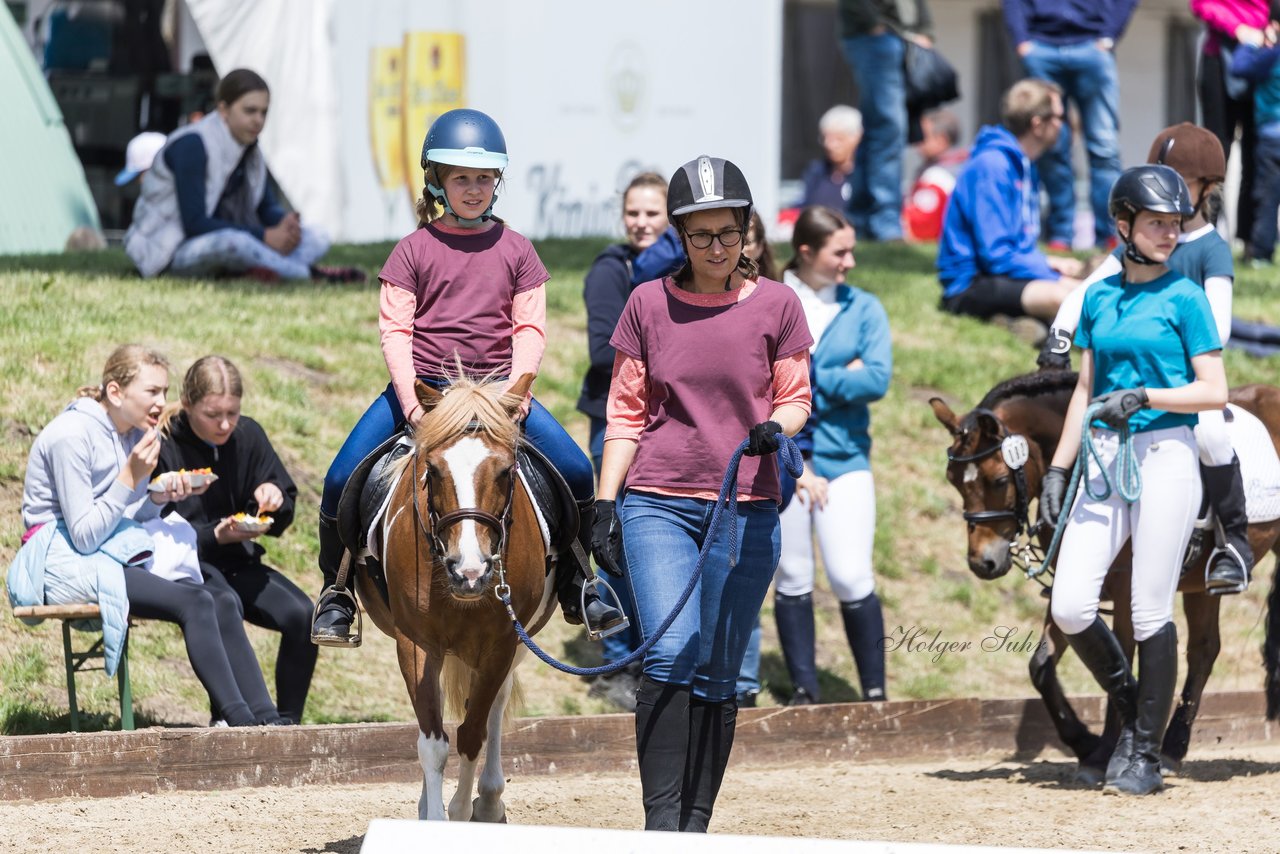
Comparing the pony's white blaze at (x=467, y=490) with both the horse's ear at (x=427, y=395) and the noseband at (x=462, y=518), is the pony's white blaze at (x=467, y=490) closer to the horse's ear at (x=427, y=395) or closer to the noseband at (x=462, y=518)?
the noseband at (x=462, y=518)

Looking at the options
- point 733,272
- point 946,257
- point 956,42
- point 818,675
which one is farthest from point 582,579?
point 956,42

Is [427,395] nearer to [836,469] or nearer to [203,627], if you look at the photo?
[203,627]

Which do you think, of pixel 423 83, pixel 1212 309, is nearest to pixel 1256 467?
pixel 1212 309

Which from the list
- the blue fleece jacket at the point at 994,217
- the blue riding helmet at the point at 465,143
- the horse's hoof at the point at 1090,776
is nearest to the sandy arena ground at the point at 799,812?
the horse's hoof at the point at 1090,776

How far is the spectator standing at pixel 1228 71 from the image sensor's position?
48.3 feet

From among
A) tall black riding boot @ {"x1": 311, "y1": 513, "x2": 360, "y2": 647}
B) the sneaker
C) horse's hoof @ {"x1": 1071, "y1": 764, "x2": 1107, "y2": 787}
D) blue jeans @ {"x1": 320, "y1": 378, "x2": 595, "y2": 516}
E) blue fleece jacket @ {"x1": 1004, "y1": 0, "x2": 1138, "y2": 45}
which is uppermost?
blue fleece jacket @ {"x1": 1004, "y1": 0, "x2": 1138, "y2": 45}

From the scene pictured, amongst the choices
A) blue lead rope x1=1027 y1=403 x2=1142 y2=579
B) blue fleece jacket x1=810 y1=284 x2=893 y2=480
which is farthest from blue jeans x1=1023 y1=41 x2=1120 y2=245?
blue lead rope x1=1027 y1=403 x2=1142 y2=579

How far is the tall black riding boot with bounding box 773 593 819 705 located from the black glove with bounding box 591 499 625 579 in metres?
3.15

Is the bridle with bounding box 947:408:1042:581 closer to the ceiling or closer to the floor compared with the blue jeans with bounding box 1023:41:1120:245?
closer to the floor

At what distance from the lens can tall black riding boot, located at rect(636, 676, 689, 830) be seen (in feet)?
19.5

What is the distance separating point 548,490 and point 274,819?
1.62m

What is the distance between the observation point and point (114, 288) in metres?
11.7

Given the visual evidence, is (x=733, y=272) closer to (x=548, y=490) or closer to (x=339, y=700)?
(x=548, y=490)

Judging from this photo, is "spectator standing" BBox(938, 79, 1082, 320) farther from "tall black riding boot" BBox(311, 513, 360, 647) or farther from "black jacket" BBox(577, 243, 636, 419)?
"tall black riding boot" BBox(311, 513, 360, 647)
